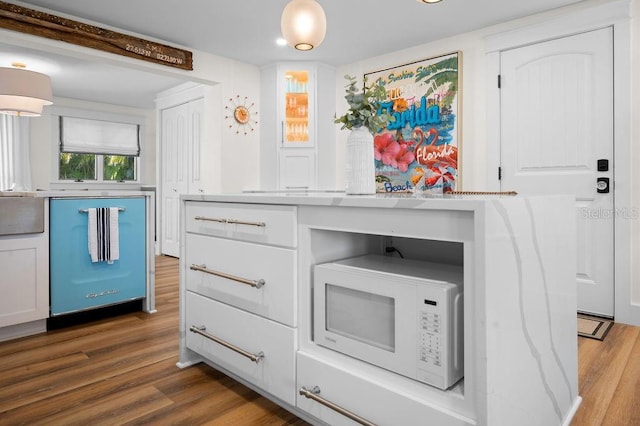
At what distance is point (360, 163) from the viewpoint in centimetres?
148

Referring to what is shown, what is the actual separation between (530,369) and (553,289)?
0.28m

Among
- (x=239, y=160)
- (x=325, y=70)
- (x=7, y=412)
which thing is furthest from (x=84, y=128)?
(x=7, y=412)

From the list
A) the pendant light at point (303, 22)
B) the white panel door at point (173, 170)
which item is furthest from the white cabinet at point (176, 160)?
the pendant light at point (303, 22)

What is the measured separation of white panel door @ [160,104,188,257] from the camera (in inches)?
212

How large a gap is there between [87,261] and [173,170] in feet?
10.4

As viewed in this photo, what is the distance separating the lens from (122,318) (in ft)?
9.06

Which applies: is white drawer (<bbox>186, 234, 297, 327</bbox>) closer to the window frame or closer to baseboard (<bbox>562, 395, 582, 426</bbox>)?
baseboard (<bbox>562, 395, 582, 426</bbox>)

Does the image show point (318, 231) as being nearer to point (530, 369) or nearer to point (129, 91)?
point (530, 369)

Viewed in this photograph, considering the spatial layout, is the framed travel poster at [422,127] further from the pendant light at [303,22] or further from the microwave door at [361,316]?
the microwave door at [361,316]

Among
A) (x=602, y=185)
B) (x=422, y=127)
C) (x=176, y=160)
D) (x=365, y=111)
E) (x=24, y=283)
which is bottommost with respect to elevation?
(x=24, y=283)

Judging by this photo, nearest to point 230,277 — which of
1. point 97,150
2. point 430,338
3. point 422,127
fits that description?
point 430,338

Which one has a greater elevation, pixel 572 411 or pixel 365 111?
pixel 365 111

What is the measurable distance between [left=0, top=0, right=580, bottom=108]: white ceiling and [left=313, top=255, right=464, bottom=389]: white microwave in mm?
2599

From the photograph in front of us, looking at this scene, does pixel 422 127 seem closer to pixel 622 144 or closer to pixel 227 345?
pixel 622 144
